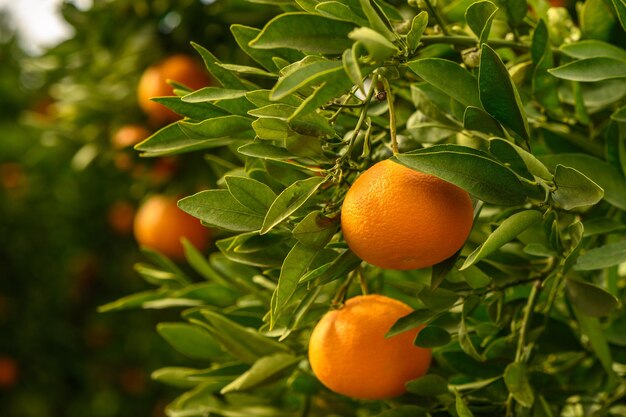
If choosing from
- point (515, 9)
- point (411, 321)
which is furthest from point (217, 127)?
point (515, 9)

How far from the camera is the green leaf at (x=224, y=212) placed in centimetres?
68

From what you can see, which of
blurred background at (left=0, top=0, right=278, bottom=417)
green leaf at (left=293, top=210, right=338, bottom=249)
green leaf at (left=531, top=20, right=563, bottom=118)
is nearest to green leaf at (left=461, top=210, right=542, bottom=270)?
green leaf at (left=293, top=210, right=338, bottom=249)

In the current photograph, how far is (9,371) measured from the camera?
8.65 ft

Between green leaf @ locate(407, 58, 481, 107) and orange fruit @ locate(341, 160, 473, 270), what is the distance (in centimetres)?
9

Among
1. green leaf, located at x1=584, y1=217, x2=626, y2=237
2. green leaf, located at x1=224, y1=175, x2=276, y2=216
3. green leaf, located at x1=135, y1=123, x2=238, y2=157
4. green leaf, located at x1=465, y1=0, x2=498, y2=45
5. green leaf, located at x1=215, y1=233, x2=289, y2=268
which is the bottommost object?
green leaf, located at x1=584, y1=217, x2=626, y2=237

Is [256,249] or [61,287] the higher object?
[256,249]

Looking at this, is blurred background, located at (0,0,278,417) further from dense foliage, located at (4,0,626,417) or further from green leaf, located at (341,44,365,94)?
green leaf, located at (341,44,365,94)

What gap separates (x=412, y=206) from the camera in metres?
0.65

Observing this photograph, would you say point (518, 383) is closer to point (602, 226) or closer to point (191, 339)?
point (602, 226)

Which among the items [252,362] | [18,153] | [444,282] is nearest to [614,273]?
[444,282]

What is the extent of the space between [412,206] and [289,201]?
0.33 ft

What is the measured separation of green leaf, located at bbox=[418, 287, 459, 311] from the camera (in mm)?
757

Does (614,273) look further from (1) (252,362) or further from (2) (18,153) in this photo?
(2) (18,153)

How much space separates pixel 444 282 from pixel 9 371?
219 cm
